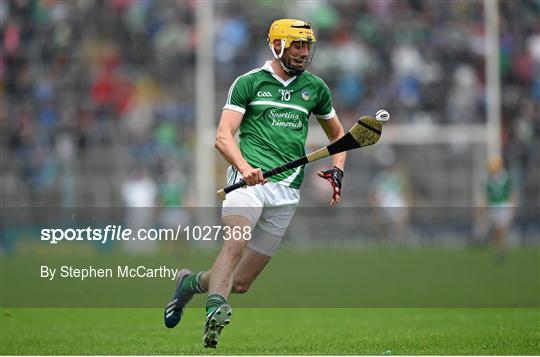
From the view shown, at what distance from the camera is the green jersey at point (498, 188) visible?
82.1 feet

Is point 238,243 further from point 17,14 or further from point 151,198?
point 17,14

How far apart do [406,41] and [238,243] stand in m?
19.5

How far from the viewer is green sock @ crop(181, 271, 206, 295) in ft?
32.5

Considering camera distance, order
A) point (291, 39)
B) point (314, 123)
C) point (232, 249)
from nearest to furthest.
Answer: point (232, 249)
point (291, 39)
point (314, 123)

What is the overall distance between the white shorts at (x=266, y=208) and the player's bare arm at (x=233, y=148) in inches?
10.7

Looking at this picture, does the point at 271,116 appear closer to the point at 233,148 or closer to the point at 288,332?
the point at 233,148

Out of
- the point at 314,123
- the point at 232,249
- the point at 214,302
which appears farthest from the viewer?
the point at 314,123

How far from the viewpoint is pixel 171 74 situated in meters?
28.2

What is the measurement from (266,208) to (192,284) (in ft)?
2.76

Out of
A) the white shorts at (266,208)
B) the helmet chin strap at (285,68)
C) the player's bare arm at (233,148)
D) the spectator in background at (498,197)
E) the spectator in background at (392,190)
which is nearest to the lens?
the player's bare arm at (233,148)

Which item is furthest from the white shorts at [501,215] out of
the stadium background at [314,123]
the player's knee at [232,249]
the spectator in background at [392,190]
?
the player's knee at [232,249]

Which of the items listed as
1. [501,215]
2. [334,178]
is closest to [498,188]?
[501,215]

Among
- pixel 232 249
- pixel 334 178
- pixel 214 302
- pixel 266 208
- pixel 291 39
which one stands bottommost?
pixel 214 302

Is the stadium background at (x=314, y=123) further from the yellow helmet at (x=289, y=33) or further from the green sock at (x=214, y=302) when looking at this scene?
the green sock at (x=214, y=302)
